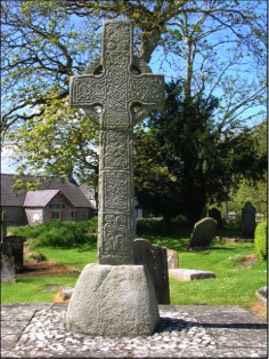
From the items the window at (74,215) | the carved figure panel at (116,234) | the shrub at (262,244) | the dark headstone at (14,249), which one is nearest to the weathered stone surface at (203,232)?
the shrub at (262,244)

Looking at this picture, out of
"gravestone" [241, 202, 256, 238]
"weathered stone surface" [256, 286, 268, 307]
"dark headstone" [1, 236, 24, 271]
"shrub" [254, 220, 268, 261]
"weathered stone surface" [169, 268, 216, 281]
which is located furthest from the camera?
"gravestone" [241, 202, 256, 238]

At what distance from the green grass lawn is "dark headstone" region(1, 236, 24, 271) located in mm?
1674

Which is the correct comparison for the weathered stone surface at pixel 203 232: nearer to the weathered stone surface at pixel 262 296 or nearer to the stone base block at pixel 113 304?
the weathered stone surface at pixel 262 296

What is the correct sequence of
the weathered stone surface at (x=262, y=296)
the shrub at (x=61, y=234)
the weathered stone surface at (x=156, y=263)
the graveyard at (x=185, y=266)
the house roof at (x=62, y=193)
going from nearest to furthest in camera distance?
the weathered stone surface at (x=262, y=296) → the weathered stone surface at (x=156, y=263) → the graveyard at (x=185, y=266) → the shrub at (x=61, y=234) → the house roof at (x=62, y=193)

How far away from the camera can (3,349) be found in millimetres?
4234

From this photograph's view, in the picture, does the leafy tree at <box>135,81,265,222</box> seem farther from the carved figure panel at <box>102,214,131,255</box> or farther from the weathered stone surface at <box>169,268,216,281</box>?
the carved figure panel at <box>102,214,131,255</box>

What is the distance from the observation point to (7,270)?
11.3 m

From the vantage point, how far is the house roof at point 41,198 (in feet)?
109

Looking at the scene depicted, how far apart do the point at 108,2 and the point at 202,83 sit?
793cm

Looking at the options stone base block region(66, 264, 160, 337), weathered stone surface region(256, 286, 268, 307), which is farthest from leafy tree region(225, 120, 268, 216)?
stone base block region(66, 264, 160, 337)

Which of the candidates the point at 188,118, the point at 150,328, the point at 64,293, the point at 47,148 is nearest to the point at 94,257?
the point at 47,148

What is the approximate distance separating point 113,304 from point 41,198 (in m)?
30.1

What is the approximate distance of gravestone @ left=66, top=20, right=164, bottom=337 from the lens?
485 centimetres

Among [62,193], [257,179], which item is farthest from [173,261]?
[62,193]
